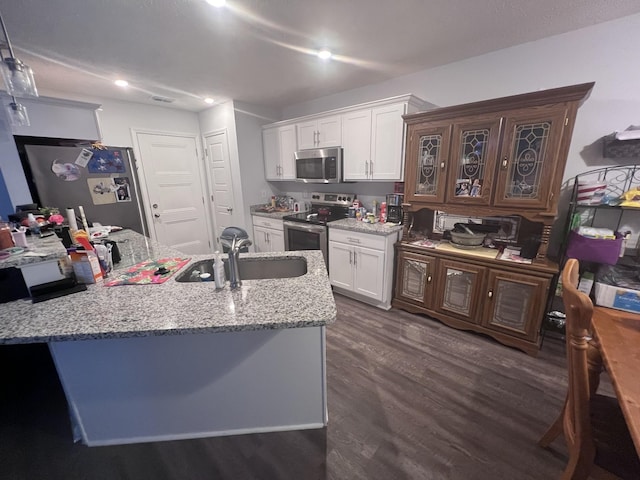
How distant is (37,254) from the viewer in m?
1.24

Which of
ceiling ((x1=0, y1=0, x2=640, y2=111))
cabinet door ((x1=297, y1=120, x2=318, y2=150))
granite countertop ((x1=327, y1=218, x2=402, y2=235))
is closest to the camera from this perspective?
ceiling ((x1=0, y1=0, x2=640, y2=111))

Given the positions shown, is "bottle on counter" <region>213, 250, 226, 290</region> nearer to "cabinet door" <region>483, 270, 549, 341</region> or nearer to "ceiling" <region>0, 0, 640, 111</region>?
"ceiling" <region>0, 0, 640, 111</region>

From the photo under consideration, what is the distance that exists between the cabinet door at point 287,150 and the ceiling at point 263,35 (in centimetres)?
74

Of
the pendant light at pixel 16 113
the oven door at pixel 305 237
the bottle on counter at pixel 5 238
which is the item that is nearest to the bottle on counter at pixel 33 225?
the bottle on counter at pixel 5 238

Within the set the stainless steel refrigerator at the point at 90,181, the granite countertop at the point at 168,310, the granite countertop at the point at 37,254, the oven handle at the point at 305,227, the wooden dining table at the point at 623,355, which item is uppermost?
the stainless steel refrigerator at the point at 90,181

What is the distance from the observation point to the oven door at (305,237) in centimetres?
303

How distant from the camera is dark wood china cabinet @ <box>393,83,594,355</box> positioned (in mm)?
1811

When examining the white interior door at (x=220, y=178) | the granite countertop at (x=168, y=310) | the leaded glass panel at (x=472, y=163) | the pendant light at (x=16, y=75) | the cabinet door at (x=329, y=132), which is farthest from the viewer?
the white interior door at (x=220, y=178)

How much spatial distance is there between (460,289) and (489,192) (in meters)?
0.87

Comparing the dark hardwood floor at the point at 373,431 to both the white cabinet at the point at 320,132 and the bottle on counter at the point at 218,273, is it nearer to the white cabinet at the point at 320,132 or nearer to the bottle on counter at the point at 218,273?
the bottle on counter at the point at 218,273

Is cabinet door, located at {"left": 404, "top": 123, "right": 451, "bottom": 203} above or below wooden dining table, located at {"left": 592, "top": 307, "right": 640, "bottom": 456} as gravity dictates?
above

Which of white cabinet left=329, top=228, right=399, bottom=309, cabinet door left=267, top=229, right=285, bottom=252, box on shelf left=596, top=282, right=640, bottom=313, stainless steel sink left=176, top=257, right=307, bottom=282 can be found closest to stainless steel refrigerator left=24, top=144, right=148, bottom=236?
cabinet door left=267, top=229, right=285, bottom=252

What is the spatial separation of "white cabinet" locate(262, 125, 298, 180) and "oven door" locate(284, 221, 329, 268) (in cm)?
82

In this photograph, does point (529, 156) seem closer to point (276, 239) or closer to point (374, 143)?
point (374, 143)
